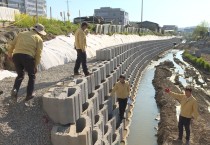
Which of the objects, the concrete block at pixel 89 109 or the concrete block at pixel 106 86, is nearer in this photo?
the concrete block at pixel 89 109

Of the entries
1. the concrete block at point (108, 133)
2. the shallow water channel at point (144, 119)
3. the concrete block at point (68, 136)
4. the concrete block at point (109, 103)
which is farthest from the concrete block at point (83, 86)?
the shallow water channel at point (144, 119)

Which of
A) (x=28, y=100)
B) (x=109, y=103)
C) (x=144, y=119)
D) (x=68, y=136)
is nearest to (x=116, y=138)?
(x=109, y=103)

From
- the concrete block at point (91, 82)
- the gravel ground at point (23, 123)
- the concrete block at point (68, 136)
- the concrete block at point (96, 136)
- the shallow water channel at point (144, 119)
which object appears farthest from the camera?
the shallow water channel at point (144, 119)

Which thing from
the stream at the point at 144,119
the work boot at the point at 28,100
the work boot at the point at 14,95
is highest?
the work boot at the point at 14,95

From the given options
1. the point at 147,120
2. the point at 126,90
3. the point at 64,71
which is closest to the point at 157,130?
the point at 147,120

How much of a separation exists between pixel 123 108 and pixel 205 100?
898 cm

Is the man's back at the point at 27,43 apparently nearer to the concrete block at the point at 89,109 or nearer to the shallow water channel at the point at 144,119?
the concrete block at the point at 89,109

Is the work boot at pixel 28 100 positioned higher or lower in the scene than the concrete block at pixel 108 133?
higher

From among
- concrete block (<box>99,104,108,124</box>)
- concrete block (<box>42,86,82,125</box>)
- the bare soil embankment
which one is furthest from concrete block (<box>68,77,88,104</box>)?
the bare soil embankment

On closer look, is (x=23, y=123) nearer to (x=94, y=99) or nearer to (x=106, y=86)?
(x=94, y=99)

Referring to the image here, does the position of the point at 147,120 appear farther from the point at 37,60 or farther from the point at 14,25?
the point at 37,60

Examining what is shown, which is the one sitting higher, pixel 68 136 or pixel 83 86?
pixel 83 86

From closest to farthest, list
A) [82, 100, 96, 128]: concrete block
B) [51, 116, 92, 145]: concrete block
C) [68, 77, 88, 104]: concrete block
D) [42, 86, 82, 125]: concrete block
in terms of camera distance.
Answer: [51, 116, 92, 145]: concrete block
[42, 86, 82, 125]: concrete block
[82, 100, 96, 128]: concrete block
[68, 77, 88, 104]: concrete block

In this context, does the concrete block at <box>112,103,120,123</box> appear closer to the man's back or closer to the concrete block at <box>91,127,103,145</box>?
the concrete block at <box>91,127,103,145</box>
